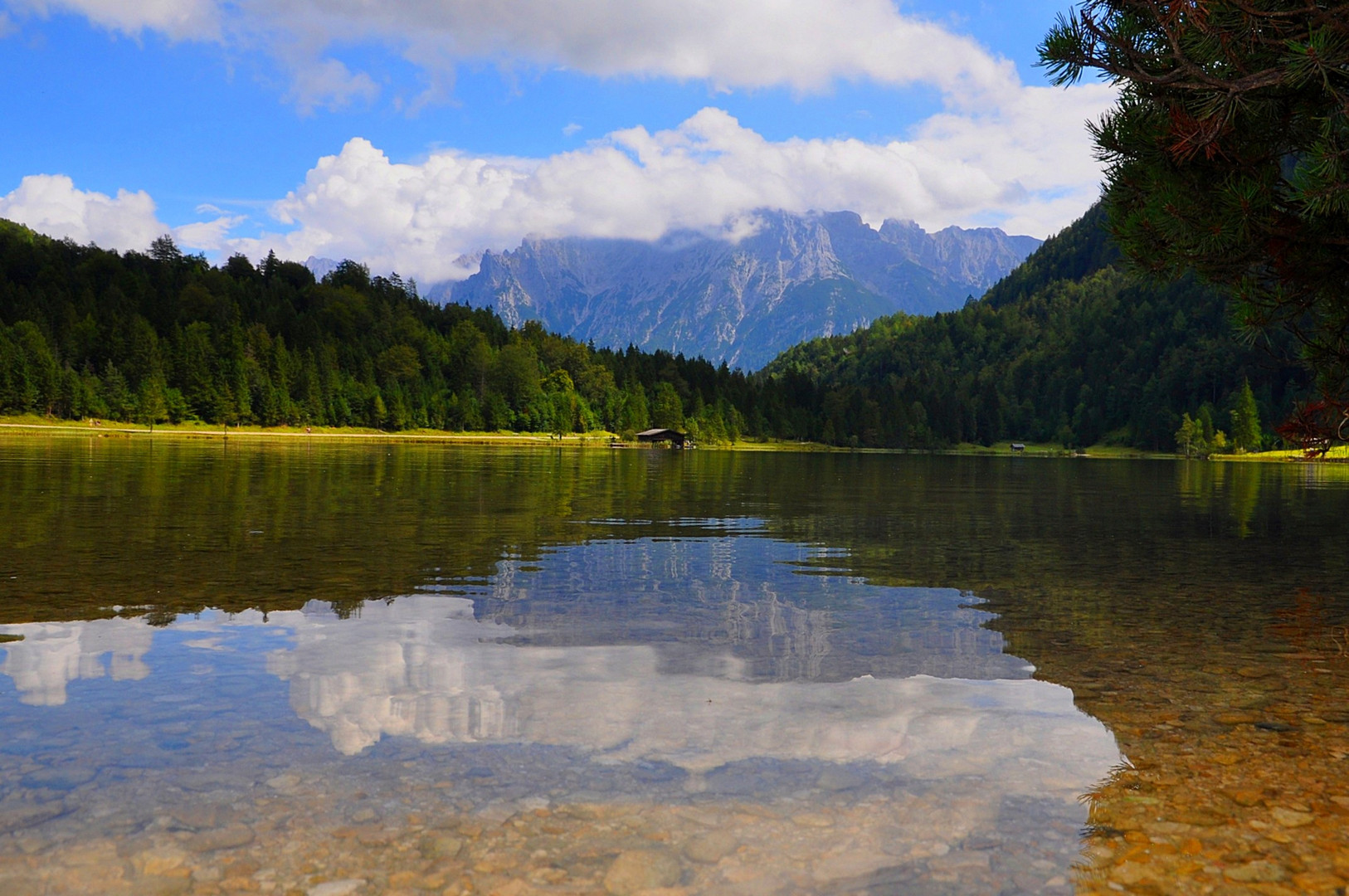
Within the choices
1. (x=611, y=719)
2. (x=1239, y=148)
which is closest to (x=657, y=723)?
(x=611, y=719)

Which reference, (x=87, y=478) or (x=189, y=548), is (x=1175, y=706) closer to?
(x=189, y=548)

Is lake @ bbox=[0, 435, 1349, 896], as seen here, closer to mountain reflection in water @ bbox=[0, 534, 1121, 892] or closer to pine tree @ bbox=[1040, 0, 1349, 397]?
mountain reflection in water @ bbox=[0, 534, 1121, 892]

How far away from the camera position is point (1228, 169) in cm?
1577

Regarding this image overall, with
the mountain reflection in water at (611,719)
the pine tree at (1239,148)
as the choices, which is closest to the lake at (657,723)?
the mountain reflection in water at (611,719)

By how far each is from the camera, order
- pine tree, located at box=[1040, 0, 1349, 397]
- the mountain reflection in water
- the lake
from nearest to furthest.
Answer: the lake < the mountain reflection in water < pine tree, located at box=[1040, 0, 1349, 397]

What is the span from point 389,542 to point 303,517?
6099mm

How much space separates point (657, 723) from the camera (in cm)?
865

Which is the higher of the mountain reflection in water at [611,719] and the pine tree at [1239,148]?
the pine tree at [1239,148]

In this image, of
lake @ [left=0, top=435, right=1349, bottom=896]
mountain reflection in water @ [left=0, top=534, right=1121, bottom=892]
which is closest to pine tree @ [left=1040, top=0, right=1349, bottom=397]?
lake @ [left=0, top=435, right=1349, bottom=896]

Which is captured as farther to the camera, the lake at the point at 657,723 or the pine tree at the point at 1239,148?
the pine tree at the point at 1239,148

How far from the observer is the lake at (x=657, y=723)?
5.88 metres

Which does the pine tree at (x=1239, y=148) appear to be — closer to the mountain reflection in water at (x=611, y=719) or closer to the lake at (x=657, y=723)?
the lake at (x=657, y=723)

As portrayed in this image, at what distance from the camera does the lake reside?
5.88 m

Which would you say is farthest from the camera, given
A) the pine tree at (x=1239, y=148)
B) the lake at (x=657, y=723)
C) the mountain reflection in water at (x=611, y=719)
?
the pine tree at (x=1239, y=148)
